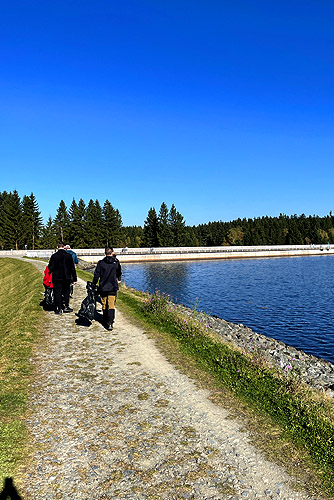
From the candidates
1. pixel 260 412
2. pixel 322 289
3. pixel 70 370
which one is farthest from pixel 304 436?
pixel 322 289

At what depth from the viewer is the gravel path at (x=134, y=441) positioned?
4207 millimetres

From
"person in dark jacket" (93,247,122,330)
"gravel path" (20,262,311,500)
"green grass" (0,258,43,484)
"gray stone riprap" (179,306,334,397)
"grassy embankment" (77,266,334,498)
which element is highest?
"person in dark jacket" (93,247,122,330)

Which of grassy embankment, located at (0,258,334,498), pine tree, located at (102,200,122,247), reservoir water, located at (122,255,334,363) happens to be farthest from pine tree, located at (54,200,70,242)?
grassy embankment, located at (0,258,334,498)

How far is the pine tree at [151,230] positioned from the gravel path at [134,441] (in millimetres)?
100551

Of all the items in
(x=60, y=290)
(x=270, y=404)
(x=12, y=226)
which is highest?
(x=12, y=226)

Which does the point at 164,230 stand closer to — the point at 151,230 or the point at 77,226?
the point at 151,230

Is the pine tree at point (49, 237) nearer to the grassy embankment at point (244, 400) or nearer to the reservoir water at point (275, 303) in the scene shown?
the reservoir water at point (275, 303)

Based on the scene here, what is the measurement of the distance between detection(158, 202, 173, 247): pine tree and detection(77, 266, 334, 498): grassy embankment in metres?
94.2

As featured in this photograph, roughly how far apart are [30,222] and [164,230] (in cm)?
3772

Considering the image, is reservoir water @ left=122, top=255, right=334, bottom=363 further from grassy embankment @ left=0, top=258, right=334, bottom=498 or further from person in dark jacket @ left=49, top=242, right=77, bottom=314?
person in dark jacket @ left=49, top=242, right=77, bottom=314

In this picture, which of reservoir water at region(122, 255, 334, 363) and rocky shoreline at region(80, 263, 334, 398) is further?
reservoir water at region(122, 255, 334, 363)

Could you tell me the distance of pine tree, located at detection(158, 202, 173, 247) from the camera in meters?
106

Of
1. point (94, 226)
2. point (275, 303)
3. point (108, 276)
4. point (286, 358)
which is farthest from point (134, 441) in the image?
point (94, 226)

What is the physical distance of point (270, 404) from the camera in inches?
257
